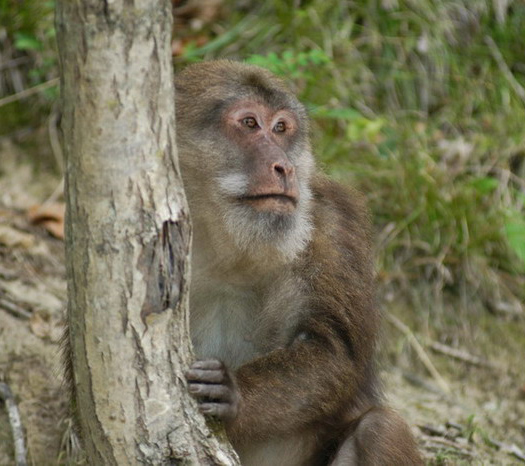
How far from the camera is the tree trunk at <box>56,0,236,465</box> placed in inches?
105

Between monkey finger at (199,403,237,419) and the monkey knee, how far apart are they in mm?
812

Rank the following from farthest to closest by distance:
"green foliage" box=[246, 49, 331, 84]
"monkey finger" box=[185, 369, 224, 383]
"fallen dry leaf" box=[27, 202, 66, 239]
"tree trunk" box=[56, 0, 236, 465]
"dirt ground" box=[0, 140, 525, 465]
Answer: "fallen dry leaf" box=[27, 202, 66, 239], "green foliage" box=[246, 49, 331, 84], "dirt ground" box=[0, 140, 525, 465], "monkey finger" box=[185, 369, 224, 383], "tree trunk" box=[56, 0, 236, 465]

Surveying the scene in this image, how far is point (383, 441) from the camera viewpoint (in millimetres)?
4023

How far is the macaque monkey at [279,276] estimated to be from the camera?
3855 millimetres

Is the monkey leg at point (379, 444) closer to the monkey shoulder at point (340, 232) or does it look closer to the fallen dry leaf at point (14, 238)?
the monkey shoulder at point (340, 232)

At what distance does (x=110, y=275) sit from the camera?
2.86 metres

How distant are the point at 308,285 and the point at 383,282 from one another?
257cm

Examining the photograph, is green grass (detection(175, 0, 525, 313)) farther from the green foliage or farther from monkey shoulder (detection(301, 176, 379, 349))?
monkey shoulder (detection(301, 176, 379, 349))

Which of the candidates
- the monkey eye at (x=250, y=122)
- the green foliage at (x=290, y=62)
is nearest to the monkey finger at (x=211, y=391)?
the monkey eye at (x=250, y=122)

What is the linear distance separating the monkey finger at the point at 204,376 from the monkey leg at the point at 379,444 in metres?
0.96

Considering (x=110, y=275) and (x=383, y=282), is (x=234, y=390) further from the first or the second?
(x=383, y=282)

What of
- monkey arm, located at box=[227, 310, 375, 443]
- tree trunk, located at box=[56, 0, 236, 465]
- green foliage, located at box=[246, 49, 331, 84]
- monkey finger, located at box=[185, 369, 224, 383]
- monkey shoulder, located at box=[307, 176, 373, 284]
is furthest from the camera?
green foliage, located at box=[246, 49, 331, 84]

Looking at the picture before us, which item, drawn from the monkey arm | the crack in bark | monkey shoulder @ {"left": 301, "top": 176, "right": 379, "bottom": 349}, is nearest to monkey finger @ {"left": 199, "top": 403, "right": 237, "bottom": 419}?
the monkey arm

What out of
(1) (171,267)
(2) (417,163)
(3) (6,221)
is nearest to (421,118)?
(2) (417,163)
